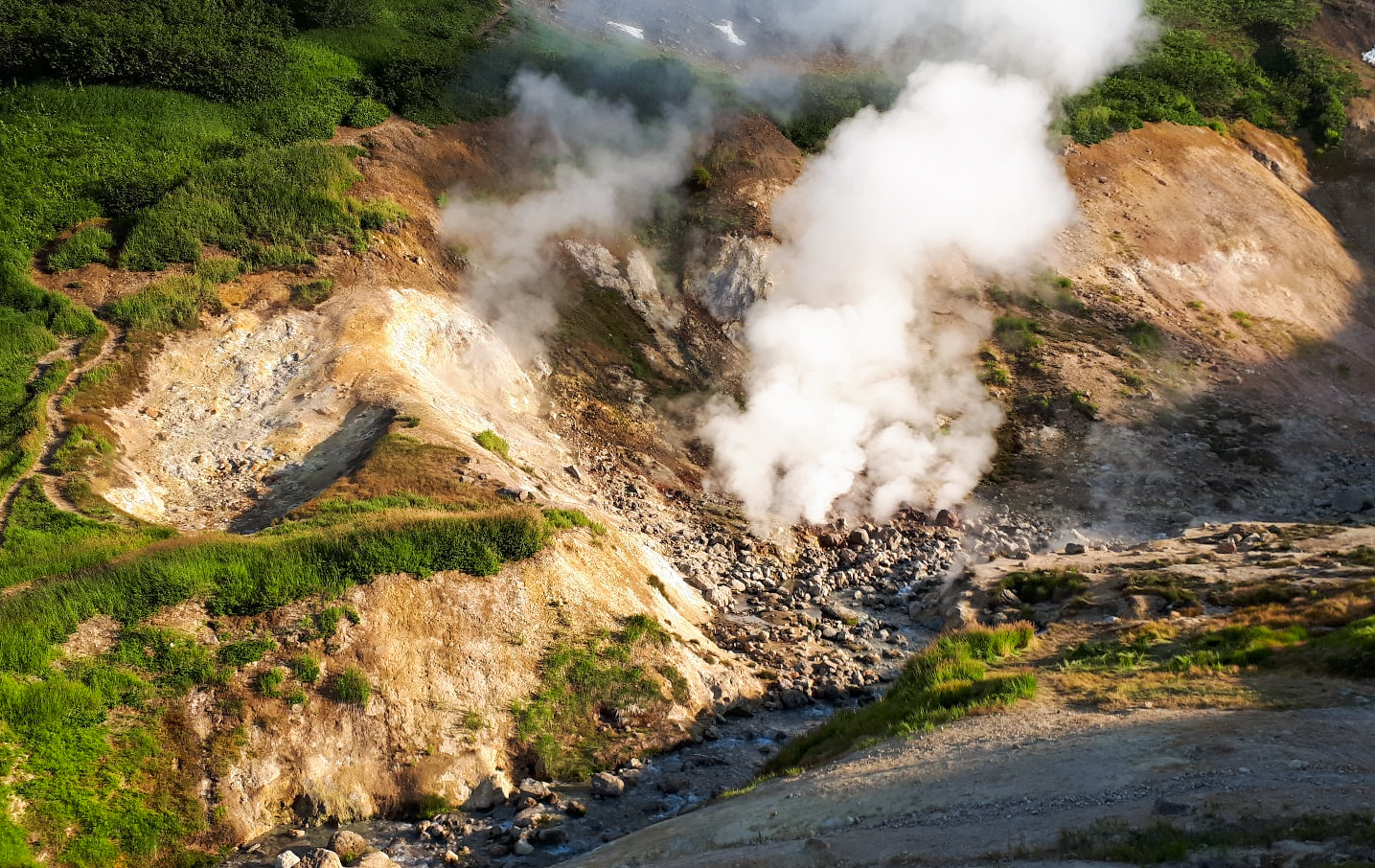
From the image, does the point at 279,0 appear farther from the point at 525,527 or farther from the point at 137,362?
the point at 525,527

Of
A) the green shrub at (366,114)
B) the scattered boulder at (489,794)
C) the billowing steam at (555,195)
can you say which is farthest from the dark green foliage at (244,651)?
the green shrub at (366,114)

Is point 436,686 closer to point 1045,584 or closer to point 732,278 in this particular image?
point 1045,584

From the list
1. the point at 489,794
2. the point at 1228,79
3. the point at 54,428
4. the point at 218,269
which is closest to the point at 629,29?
the point at 218,269

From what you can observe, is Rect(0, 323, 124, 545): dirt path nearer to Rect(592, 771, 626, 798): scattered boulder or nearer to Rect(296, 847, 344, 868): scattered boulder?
Rect(296, 847, 344, 868): scattered boulder

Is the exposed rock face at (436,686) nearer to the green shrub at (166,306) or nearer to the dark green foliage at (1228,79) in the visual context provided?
the green shrub at (166,306)

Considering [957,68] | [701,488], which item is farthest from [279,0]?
[701,488]
